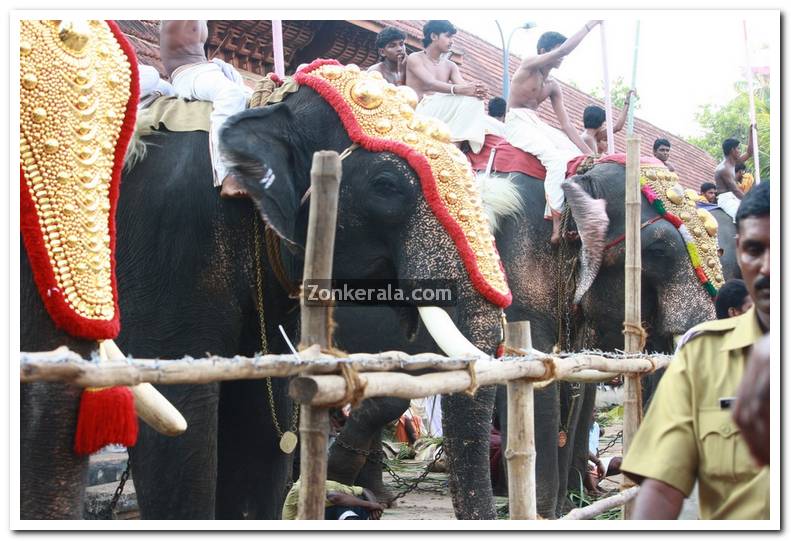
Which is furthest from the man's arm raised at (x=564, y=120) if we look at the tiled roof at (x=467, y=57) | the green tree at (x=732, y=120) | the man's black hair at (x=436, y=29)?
the green tree at (x=732, y=120)

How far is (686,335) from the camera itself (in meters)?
2.45

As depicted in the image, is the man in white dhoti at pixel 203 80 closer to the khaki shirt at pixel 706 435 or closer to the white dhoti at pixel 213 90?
the white dhoti at pixel 213 90

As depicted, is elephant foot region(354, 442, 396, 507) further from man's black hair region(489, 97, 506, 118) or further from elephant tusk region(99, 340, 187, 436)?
elephant tusk region(99, 340, 187, 436)

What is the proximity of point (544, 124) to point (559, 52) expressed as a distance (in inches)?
16.5

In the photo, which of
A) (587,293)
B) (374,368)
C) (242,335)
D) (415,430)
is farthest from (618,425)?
(374,368)

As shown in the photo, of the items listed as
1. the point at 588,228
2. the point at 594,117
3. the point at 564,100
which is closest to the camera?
the point at 588,228

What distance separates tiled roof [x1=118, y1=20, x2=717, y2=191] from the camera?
22.4 feet

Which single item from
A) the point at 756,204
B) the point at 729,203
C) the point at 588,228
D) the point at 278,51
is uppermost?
the point at 729,203

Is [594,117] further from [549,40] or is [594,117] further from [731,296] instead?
[731,296]

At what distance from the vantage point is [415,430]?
29.5 ft

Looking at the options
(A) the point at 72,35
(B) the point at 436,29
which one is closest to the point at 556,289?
(B) the point at 436,29

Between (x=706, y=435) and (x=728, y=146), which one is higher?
(x=728, y=146)

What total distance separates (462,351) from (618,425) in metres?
8.85
